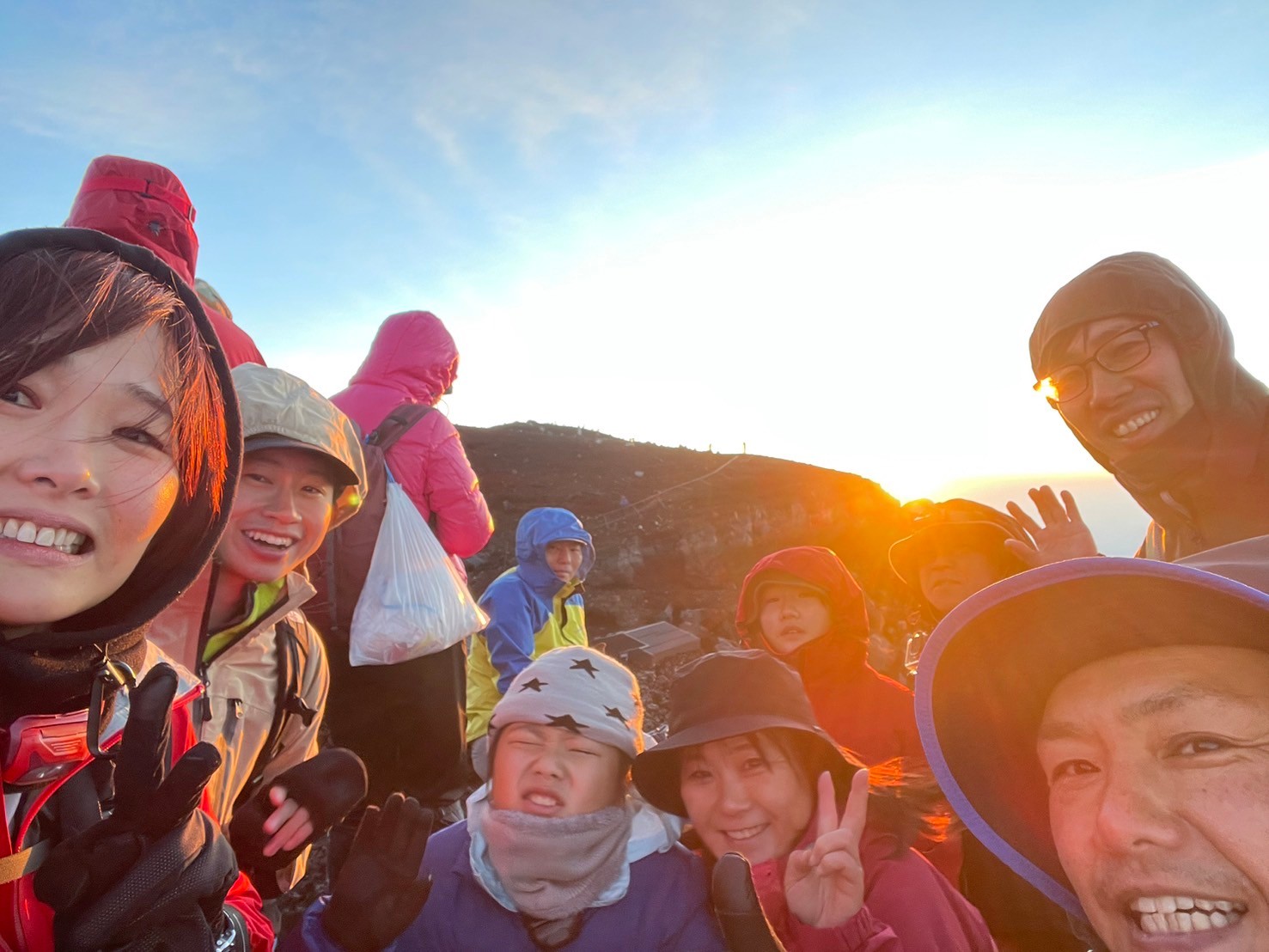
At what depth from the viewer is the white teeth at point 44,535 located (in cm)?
117

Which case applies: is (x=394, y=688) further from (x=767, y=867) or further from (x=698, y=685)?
(x=767, y=867)

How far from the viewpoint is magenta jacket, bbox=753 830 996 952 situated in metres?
1.89

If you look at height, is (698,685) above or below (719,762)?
above

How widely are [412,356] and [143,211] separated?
1358 mm

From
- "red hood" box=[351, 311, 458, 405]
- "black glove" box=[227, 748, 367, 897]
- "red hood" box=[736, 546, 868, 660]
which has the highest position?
"red hood" box=[351, 311, 458, 405]

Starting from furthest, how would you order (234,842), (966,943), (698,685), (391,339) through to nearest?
(391,339), (698,685), (966,943), (234,842)

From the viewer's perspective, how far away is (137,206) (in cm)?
277

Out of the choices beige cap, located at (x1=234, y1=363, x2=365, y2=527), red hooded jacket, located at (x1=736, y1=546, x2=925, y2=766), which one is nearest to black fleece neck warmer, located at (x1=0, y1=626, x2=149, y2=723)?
beige cap, located at (x1=234, y1=363, x2=365, y2=527)

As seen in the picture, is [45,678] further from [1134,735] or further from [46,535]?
[1134,735]

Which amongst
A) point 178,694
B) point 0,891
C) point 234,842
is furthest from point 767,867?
point 0,891

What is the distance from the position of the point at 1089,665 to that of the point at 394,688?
2981mm

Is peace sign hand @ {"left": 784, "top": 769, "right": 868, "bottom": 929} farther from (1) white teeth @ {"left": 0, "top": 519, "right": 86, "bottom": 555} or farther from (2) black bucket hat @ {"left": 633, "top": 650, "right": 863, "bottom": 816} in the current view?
(1) white teeth @ {"left": 0, "top": 519, "right": 86, "bottom": 555}

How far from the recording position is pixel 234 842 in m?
1.79

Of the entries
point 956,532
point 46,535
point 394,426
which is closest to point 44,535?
point 46,535
